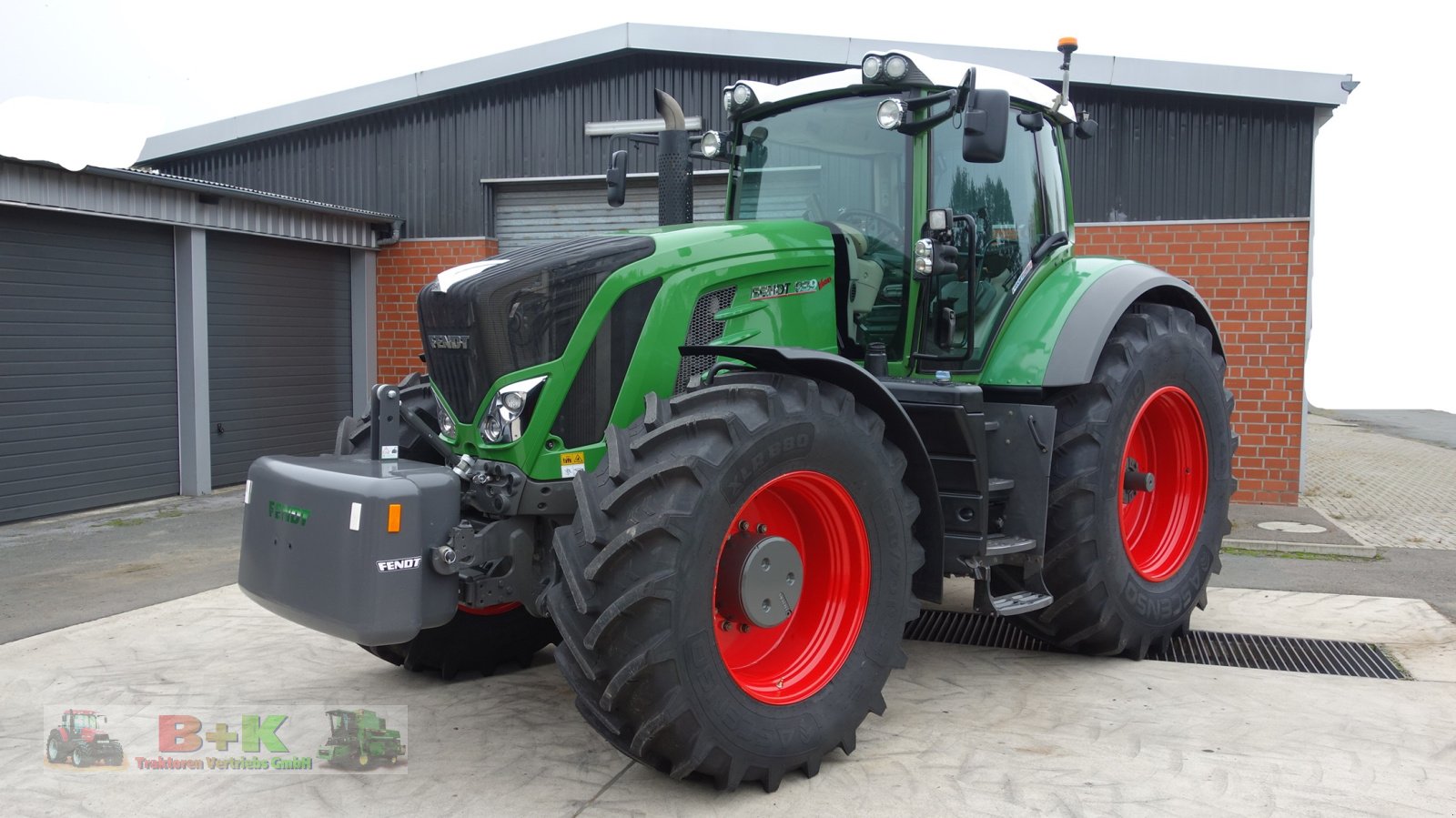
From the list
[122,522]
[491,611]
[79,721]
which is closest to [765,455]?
[491,611]

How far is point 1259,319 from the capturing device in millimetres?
10148

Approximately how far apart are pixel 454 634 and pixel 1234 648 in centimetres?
372

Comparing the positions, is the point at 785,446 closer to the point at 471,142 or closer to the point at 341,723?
the point at 341,723

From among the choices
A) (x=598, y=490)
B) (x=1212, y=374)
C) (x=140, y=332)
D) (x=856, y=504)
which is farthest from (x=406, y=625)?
(x=140, y=332)

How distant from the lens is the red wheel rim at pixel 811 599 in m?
3.95

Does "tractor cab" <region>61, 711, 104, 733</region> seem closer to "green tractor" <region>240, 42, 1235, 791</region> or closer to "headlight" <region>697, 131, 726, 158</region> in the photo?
"green tractor" <region>240, 42, 1235, 791</region>

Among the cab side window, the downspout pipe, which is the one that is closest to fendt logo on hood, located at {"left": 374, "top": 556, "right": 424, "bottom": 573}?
the cab side window

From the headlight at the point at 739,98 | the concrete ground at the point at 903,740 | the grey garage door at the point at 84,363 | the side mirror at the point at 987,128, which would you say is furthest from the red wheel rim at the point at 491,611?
the grey garage door at the point at 84,363

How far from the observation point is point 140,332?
10.7 meters

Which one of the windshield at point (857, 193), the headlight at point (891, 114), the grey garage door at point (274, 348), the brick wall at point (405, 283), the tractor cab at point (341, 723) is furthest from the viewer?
the brick wall at point (405, 283)

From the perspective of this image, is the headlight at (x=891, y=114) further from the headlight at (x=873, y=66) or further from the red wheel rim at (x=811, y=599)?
the red wheel rim at (x=811, y=599)

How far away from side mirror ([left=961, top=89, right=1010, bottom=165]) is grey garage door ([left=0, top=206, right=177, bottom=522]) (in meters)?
8.47

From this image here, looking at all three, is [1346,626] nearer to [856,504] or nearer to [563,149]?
[856,504]

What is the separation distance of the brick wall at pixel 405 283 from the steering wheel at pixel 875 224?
841 cm
